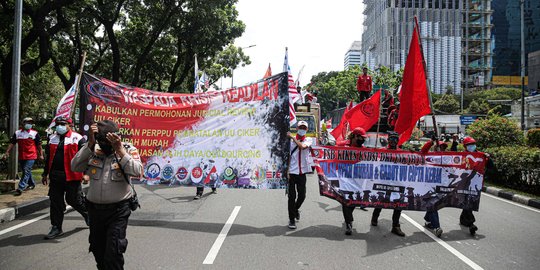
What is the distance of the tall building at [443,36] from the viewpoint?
318 ft

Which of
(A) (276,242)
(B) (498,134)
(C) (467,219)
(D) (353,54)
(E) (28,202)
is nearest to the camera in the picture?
(A) (276,242)

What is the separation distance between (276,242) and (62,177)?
336cm

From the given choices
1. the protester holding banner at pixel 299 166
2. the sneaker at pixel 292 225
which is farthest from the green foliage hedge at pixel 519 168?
the sneaker at pixel 292 225

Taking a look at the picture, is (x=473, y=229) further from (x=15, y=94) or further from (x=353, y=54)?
(x=353, y=54)

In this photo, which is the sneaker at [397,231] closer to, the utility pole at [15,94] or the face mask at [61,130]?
the face mask at [61,130]

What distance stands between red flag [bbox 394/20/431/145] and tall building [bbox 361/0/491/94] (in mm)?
95020

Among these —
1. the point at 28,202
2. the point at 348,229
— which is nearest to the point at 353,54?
the point at 28,202

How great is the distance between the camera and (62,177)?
20.5 ft

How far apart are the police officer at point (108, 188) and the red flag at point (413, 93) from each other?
478cm

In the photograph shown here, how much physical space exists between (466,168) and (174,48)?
23.8 meters

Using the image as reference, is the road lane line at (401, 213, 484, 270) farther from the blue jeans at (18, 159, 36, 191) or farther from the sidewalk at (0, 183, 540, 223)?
the blue jeans at (18, 159, 36, 191)

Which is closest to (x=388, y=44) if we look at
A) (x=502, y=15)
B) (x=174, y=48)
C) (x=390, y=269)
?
(x=502, y=15)

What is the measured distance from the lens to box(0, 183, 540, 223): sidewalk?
7.51m

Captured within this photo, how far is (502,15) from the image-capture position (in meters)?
103
